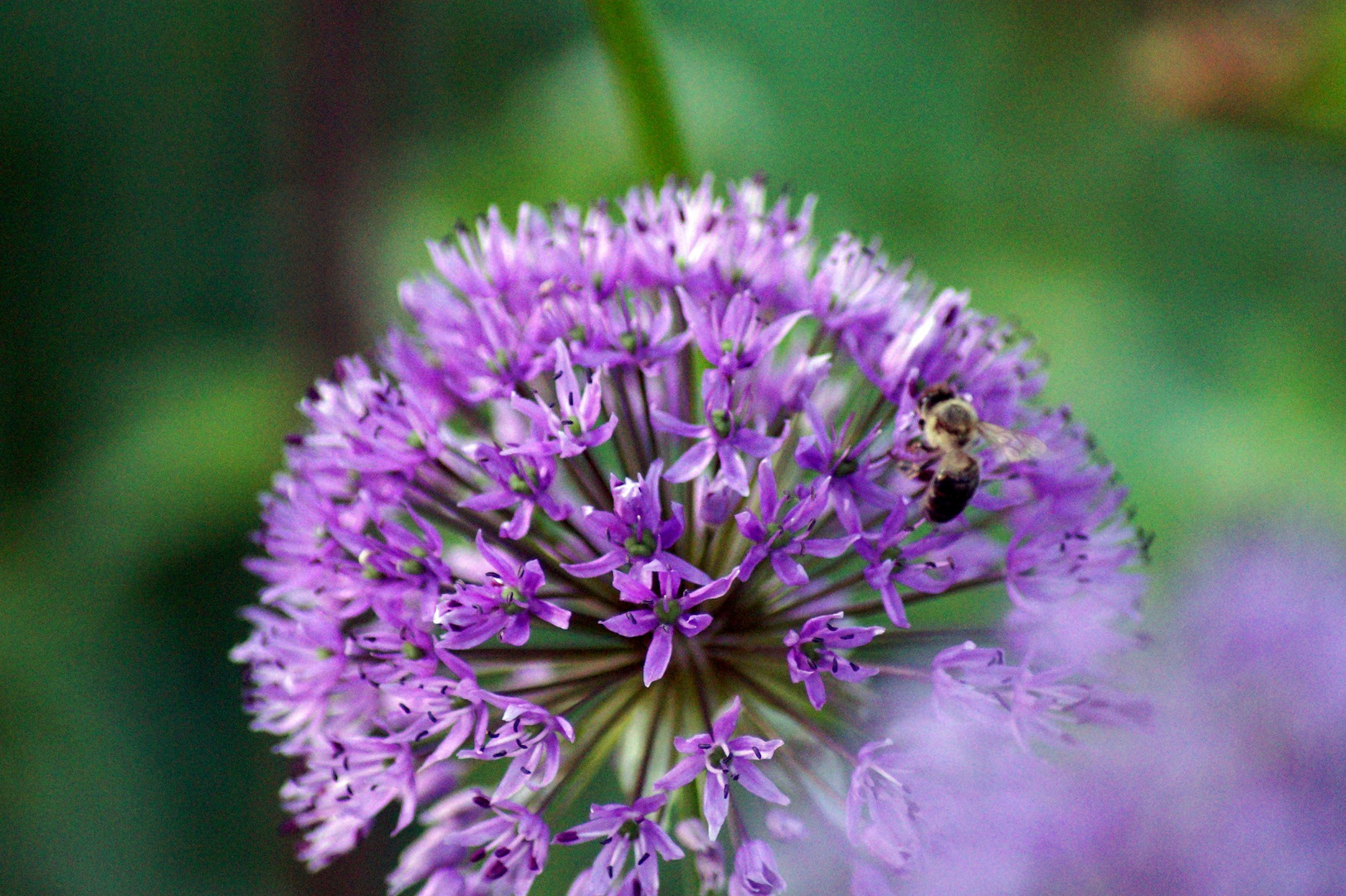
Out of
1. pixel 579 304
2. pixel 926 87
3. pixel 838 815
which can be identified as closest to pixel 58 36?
pixel 926 87

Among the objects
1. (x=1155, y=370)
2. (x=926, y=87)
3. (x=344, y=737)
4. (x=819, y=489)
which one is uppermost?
(x=926, y=87)

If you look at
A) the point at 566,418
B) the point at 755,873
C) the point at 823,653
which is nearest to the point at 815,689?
the point at 823,653

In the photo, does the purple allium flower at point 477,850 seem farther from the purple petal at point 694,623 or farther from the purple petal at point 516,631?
the purple petal at point 694,623

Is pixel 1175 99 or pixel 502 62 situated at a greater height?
pixel 502 62

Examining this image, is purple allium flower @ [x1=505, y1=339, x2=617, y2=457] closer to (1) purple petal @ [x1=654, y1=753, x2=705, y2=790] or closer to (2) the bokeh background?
(1) purple petal @ [x1=654, y1=753, x2=705, y2=790]

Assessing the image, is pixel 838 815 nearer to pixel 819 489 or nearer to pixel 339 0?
pixel 819 489

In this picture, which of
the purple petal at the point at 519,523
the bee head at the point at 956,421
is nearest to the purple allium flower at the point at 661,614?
the purple petal at the point at 519,523
